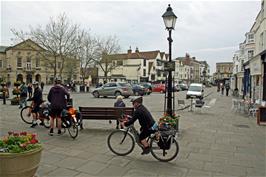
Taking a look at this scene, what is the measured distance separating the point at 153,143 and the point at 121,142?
3.01 ft

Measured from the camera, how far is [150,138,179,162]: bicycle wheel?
17.7ft

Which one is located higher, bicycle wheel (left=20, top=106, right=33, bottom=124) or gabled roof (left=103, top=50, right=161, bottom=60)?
gabled roof (left=103, top=50, right=161, bottom=60)

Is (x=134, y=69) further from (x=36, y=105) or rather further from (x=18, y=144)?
(x=18, y=144)

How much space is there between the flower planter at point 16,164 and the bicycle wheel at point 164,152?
2616 millimetres

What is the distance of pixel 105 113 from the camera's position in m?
8.41

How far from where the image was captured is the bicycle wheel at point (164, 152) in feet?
17.7

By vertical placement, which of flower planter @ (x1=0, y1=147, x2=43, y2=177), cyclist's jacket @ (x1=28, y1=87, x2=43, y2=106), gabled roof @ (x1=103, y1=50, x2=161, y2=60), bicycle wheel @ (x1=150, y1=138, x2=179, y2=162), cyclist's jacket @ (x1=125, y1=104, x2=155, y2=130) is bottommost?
bicycle wheel @ (x1=150, y1=138, x2=179, y2=162)

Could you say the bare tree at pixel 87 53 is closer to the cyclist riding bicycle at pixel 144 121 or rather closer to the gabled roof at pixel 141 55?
the gabled roof at pixel 141 55

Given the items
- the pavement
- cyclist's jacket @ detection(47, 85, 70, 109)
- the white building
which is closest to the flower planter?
the pavement

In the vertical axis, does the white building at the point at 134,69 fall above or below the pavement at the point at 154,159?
above

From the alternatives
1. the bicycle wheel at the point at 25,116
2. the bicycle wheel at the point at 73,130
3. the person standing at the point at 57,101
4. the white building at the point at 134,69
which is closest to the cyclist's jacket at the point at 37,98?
the bicycle wheel at the point at 25,116

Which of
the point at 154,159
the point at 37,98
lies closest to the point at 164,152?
the point at 154,159

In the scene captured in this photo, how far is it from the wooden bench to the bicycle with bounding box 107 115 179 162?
7.41ft

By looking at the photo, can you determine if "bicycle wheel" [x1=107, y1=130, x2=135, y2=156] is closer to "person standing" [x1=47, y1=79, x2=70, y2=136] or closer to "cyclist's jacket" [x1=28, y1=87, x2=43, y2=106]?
"person standing" [x1=47, y1=79, x2=70, y2=136]
